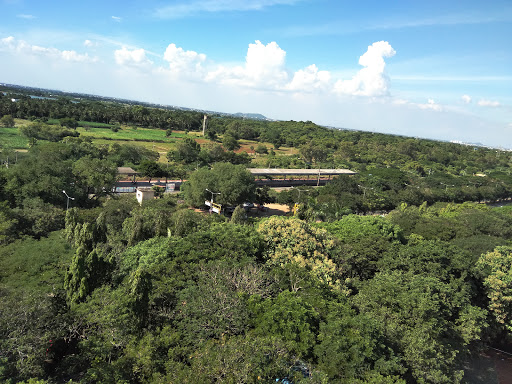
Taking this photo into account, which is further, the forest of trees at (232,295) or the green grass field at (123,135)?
the green grass field at (123,135)

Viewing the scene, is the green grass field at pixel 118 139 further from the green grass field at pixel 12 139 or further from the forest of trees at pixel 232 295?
the forest of trees at pixel 232 295

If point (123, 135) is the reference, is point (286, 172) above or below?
below

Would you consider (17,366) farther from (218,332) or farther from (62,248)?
(62,248)

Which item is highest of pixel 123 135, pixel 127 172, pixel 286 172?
pixel 123 135

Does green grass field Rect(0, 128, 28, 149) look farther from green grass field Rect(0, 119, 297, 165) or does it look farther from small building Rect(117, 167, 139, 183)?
small building Rect(117, 167, 139, 183)

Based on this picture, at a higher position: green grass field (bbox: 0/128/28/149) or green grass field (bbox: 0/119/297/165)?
green grass field (bbox: 0/119/297/165)

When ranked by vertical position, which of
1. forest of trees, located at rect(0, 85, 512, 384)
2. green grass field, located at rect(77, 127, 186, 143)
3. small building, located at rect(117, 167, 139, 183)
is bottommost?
small building, located at rect(117, 167, 139, 183)

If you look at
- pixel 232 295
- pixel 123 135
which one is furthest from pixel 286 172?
pixel 232 295

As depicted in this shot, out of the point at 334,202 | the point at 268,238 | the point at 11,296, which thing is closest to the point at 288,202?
the point at 334,202

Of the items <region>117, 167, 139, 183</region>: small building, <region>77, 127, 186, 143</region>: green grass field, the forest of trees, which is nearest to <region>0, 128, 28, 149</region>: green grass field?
<region>77, 127, 186, 143</region>: green grass field

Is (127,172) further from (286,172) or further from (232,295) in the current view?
(232,295)

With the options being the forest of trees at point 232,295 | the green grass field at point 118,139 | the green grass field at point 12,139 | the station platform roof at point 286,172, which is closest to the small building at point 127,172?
the green grass field at point 118,139
